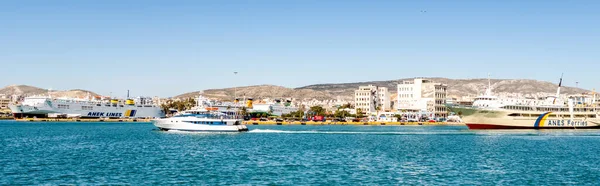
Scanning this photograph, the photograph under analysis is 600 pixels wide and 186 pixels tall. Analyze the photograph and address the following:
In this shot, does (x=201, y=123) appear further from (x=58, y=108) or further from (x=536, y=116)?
(x=58, y=108)

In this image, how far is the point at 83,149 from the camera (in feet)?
175

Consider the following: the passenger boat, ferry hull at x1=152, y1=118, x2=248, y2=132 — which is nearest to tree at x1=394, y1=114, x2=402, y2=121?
the passenger boat

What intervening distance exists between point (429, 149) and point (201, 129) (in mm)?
36270

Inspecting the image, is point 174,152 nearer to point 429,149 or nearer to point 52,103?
point 429,149

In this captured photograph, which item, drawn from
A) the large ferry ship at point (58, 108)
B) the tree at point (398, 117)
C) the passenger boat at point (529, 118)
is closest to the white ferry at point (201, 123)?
the passenger boat at point (529, 118)

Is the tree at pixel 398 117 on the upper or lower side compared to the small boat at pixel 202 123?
upper

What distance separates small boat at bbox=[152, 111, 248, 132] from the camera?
266ft

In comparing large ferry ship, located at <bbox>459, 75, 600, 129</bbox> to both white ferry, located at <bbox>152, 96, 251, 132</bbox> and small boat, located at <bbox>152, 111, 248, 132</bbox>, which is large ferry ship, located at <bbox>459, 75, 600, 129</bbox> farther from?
small boat, located at <bbox>152, 111, 248, 132</bbox>

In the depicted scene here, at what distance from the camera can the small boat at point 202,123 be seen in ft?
266

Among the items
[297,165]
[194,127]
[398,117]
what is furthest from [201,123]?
[398,117]

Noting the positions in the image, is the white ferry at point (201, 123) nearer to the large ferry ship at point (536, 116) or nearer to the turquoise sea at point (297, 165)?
the turquoise sea at point (297, 165)

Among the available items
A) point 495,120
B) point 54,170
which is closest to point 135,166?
point 54,170

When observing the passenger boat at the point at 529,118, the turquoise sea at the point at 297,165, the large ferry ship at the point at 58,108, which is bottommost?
the turquoise sea at the point at 297,165

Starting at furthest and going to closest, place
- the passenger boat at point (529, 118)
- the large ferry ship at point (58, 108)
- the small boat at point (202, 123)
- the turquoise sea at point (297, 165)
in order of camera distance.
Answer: the large ferry ship at point (58, 108) → the passenger boat at point (529, 118) → the small boat at point (202, 123) → the turquoise sea at point (297, 165)
